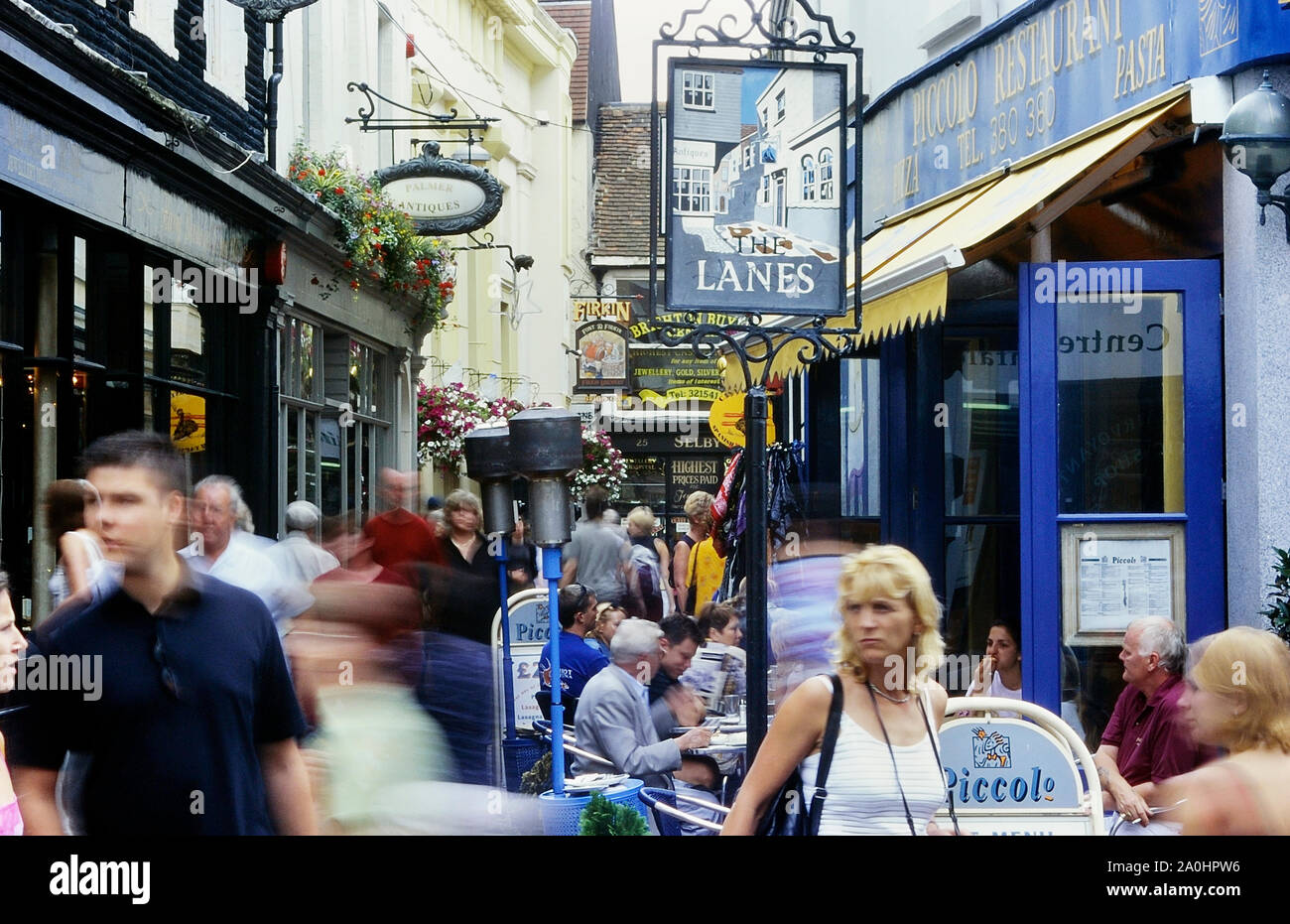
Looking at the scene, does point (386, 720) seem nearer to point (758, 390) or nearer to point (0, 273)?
point (758, 390)

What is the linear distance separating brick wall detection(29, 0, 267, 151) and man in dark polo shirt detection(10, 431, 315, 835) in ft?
19.0

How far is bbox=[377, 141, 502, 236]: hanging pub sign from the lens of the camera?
48.1ft

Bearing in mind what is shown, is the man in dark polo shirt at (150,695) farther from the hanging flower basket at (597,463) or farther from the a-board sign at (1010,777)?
the hanging flower basket at (597,463)

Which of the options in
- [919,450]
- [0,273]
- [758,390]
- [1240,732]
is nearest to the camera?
[1240,732]

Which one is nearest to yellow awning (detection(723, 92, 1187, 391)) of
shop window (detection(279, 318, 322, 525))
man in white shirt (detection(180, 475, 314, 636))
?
man in white shirt (detection(180, 475, 314, 636))

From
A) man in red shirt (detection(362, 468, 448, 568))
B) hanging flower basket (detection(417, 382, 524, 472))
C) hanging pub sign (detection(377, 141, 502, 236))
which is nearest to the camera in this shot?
man in red shirt (detection(362, 468, 448, 568))

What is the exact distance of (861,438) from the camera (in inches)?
449

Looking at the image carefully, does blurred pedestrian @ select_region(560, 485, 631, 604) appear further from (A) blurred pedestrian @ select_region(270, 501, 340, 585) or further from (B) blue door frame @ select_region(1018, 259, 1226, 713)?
(B) blue door frame @ select_region(1018, 259, 1226, 713)

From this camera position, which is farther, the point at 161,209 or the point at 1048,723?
the point at 161,209

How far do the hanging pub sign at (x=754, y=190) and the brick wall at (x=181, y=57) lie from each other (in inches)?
169
